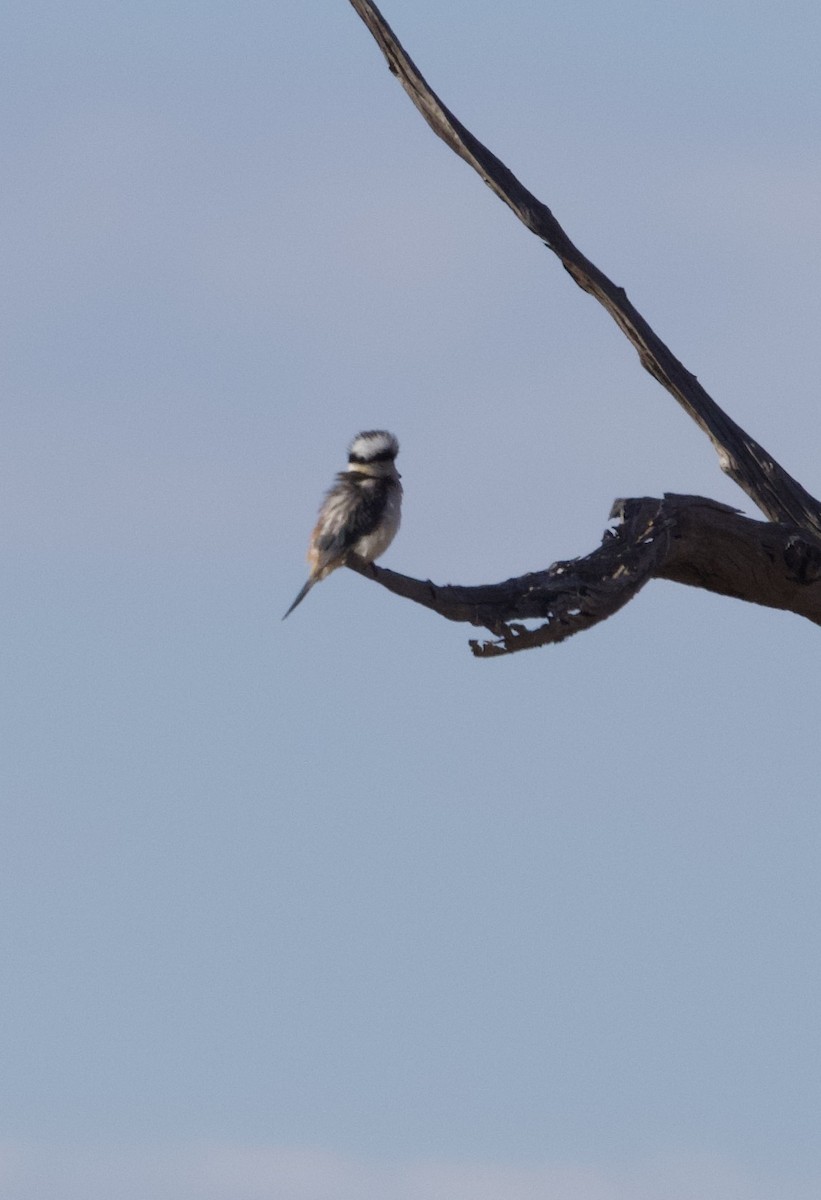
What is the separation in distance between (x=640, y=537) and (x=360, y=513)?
3.14m

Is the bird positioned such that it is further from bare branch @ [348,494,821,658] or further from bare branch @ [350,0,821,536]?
bare branch @ [350,0,821,536]

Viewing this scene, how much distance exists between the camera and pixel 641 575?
30.7 ft

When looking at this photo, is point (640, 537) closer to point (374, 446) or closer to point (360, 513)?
point (360, 513)

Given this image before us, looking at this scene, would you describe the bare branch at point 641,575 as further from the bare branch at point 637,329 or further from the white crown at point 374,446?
the white crown at point 374,446

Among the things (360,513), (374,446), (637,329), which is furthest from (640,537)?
(374,446)

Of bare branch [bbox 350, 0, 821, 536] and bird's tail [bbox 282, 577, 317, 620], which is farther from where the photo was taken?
bird's tail [bbox 282, 577, 317, 620]

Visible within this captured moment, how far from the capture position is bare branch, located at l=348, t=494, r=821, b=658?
872 cm

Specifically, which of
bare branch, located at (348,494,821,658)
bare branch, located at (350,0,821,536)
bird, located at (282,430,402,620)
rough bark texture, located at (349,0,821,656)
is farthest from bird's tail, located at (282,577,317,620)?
bare branch, located at (350,0,821,536)

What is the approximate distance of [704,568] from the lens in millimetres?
10117

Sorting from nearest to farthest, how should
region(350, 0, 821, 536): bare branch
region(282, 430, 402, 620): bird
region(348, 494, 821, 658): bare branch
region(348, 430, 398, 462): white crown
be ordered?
region(348, 494, 821, 658): bare branch, region(350, 0, 821, 536): bare branch, region(282, 430, 402, 620): bird, region(348, 430, 398, 462): white crown

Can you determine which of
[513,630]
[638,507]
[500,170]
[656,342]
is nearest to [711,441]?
[656,342]

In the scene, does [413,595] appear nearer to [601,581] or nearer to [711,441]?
[601,581]

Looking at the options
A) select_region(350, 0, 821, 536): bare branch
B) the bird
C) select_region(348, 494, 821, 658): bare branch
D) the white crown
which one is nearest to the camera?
select_region(348, 494, 821, 658): bare branch

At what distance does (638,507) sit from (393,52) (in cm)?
333
